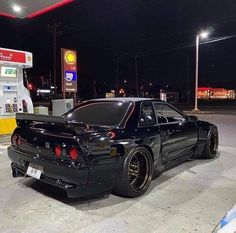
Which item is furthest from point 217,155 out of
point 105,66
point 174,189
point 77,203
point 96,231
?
point 105,66

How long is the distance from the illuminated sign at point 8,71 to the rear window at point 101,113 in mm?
5935

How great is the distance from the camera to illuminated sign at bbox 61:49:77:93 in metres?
12.4

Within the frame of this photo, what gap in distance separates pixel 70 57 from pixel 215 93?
63.9 metres

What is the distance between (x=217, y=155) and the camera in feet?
23.6

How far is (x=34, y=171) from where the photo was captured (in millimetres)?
4184

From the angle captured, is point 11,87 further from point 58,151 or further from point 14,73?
point 58,151

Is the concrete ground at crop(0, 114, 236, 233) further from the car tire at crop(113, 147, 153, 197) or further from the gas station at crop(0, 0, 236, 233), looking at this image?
the car tire at crop(113, 147, 153, 197)

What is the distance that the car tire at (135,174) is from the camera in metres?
4.14

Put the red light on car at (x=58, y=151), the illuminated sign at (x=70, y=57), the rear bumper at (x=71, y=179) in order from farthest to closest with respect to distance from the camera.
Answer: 1. the illuminated sign at (x=70, y=57)
2. the red light on car at (x=58, y=151)
3. the rear bumper at (x=71, y=179)

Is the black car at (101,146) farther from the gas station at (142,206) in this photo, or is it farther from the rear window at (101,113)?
the gas station at (142,206)

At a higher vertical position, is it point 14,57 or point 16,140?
point 14,57

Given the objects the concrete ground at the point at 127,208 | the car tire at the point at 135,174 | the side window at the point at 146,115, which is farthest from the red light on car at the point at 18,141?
the side window at the point at 146,115

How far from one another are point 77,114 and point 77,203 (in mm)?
1747

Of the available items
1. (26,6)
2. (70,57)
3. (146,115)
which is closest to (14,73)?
(26,6)
